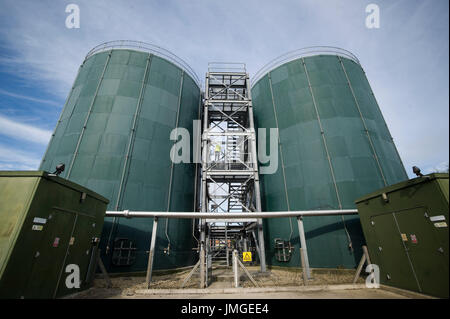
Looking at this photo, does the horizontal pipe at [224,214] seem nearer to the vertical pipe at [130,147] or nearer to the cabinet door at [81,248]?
the vertical pipe at [130,147]

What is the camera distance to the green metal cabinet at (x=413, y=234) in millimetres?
5951

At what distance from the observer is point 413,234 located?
672 centimetres

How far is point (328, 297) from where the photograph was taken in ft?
21.8

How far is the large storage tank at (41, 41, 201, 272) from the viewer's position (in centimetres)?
1151

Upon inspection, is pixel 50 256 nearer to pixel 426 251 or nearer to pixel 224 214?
pixel 224 214

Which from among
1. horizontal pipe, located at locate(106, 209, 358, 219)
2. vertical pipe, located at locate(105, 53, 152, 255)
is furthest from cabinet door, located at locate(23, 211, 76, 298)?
vertical pipe, located at locate(105, 53, 152, 255)

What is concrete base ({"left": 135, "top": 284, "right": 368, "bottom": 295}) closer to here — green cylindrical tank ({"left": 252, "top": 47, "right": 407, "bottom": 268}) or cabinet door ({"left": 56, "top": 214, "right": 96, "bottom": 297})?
cabinet door ({"left": 56, "top": 214, "right": 96, "bottom": 297})

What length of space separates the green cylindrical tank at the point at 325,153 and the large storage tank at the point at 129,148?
6.94 metres

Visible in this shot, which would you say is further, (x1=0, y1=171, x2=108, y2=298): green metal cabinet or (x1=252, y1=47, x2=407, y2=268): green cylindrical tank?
(x1=252, y1=47, x2=407, y2=268): green cylindrical tank

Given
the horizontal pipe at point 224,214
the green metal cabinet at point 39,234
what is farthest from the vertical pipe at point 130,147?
the green metal cabinet at point 39,234

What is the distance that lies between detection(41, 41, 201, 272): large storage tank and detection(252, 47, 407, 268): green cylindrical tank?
694 cm

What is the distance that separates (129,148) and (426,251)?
48.6ft
